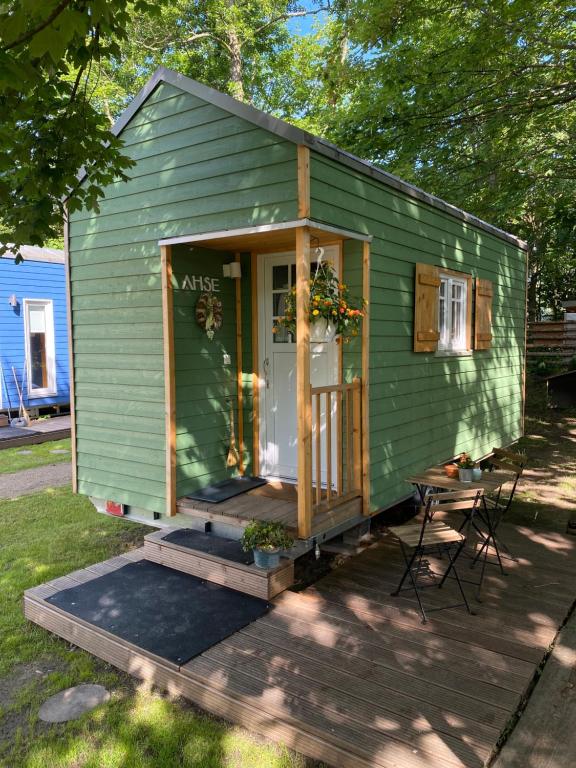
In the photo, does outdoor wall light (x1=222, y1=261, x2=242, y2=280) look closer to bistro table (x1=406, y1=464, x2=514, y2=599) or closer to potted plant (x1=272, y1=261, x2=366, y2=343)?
potted plant (x1=272, y1=261, x2=366, y2=343)

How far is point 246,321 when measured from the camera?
17.0 feet

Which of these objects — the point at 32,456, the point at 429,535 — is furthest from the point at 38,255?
the point at 429,535

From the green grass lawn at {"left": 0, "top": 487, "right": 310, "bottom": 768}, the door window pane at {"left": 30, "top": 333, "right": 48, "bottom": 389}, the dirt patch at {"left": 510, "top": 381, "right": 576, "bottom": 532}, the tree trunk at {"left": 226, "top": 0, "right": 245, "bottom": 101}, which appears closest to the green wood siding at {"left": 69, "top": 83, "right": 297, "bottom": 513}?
the green grass lawn at {"left": 0, "top": 487, "right": 310, "bottom": 768}

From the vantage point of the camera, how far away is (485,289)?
6680 mm

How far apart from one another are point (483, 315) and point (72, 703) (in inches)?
225

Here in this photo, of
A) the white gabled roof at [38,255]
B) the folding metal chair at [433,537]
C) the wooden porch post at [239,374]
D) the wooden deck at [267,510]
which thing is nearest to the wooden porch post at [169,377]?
the wooden deck at [267,510]

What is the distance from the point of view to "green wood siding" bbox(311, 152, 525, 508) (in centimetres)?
420

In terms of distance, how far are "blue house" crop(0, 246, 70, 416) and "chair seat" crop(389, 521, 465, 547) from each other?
959 centimetres

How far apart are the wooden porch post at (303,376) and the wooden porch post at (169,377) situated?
1.24 meters

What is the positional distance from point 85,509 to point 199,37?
14.6m

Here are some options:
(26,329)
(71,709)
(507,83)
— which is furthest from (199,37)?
(71,709)

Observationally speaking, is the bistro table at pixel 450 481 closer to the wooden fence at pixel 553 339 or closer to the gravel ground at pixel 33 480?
the gravel ground at pixel 33 480

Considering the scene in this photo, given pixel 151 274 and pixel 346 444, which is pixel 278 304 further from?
pixel 346 444

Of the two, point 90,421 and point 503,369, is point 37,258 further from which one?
point 503,369
